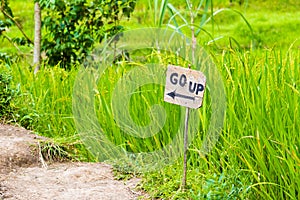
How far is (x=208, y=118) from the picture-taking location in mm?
2762

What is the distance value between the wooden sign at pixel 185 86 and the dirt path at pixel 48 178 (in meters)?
0.46

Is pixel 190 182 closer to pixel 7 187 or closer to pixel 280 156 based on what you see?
pixel 280 156

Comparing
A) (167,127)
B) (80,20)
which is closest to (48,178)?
(167,127)

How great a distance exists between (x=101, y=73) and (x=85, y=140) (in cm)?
64

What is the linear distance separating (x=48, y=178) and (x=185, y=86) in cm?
84

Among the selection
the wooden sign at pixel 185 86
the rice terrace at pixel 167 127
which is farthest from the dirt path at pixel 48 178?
the wooden sign at pixel 185 86

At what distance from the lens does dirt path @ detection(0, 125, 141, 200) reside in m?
2.53

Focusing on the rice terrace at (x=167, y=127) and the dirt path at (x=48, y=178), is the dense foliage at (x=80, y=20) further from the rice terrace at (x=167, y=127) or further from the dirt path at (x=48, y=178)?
the dirt path at (x=48, y=178)

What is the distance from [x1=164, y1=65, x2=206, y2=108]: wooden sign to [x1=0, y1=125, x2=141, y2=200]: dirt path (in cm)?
46

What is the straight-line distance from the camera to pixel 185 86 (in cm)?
239

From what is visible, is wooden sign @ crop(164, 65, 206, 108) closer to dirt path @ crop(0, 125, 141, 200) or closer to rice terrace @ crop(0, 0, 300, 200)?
rice terrace @ crop(0, 0, 300, 200)

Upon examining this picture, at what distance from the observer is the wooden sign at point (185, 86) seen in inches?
92.5

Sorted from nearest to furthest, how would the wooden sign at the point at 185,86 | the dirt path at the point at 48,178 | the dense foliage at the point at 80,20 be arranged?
the wooden sign at the point at 185,86, the dirt path at the point at 48,178, the dense foliage at the point at 80,20

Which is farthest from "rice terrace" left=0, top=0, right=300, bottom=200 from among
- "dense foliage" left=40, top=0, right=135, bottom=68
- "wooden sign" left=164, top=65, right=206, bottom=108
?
"dense foliage" left=40, top=0, right=135, bottom=68
